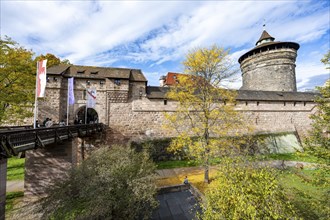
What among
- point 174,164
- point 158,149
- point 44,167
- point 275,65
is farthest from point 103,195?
point 275,65

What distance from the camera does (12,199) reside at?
10188 mm

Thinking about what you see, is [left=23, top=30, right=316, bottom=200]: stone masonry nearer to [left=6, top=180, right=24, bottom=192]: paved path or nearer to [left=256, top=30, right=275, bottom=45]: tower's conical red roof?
[left=6, top=180, right=24, bottom=192]: paved path

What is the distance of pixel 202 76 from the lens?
11781 mm

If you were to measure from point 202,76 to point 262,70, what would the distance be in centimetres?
2512

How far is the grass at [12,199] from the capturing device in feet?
30.1

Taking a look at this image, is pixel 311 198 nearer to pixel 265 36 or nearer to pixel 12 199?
pixel 12 199

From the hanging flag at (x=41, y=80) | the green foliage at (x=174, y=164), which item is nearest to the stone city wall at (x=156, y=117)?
the green foliage at (x=174, y=164)

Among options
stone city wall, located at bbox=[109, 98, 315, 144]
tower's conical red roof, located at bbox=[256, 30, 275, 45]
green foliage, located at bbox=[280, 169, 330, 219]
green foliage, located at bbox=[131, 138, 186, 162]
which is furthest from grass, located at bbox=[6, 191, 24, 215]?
tower's conical red roof, located at bbox=[256, 30, 275, 45]

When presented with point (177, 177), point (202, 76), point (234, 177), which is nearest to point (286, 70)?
point (202, 76)

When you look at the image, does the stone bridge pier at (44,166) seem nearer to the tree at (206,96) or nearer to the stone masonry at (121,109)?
the stone masonry at (121,109)

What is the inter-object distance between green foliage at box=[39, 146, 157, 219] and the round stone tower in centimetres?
3232

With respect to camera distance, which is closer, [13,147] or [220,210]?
[220,210]

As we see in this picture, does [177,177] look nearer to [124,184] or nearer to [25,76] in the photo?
[124,184]

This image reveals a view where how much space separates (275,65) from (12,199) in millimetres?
39104
